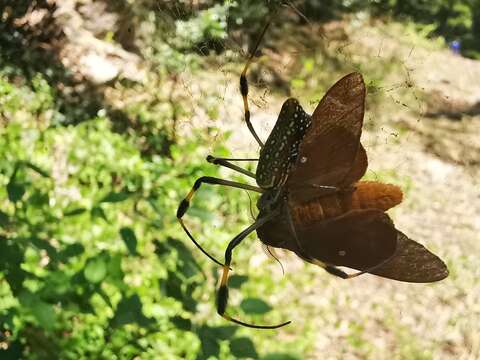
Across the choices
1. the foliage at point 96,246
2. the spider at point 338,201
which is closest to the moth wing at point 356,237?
the spider at point 338,201

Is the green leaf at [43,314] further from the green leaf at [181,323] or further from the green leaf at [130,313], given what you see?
the green leaf at [181,323]

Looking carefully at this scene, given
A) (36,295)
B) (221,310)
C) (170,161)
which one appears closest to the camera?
(221,310)

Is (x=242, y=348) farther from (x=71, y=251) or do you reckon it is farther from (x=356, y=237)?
(x=356, y=237)

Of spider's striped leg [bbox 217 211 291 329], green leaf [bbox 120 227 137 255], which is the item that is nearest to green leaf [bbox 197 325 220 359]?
green leaf [bbox 120 227 137 255]

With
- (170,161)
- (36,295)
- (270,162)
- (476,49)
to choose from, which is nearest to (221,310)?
(270,162)

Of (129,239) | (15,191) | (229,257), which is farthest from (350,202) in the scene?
(15,191)

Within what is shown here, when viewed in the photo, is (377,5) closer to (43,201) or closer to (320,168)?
(320,168)
